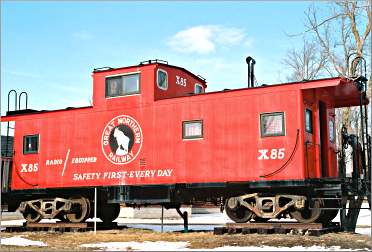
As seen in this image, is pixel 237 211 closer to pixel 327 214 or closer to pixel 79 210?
pixel 327 214

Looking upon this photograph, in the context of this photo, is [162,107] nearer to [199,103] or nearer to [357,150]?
[199,103]

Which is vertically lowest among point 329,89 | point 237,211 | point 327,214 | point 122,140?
point 327,214

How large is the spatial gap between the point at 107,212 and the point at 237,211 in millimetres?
5907

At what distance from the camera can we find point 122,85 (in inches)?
688

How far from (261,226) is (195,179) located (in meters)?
2.54

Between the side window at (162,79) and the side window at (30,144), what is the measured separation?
5437mm

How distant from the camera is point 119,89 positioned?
1748cm

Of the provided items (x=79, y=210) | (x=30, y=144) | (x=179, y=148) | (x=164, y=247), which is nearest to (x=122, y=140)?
(x=179, y=148)

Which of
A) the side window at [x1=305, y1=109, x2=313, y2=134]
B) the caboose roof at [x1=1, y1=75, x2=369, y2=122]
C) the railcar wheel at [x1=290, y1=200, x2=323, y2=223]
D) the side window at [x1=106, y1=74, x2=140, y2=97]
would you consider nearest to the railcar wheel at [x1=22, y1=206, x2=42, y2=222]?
the caboose roof at [x1=1, y1=75, x2=369, y2=122]

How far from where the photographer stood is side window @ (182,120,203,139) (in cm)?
1592

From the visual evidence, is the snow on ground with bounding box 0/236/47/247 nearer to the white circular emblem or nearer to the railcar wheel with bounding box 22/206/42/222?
the railcar wheel with bounding box 22/206/42/222

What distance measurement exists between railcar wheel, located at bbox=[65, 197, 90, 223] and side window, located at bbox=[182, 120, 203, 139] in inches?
187

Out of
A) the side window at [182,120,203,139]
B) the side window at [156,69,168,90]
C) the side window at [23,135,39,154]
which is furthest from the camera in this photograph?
the side window at [23,135,39,154]

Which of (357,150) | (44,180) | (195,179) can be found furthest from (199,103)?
(44,180)
